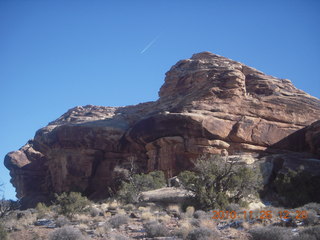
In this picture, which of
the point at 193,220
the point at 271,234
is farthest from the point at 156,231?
the point at 271,234

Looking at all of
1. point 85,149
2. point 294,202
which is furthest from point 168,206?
point 85,149

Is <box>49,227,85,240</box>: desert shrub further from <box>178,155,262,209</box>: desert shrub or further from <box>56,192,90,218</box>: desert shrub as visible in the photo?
<box>178,155,262,209</box>: desert shrub

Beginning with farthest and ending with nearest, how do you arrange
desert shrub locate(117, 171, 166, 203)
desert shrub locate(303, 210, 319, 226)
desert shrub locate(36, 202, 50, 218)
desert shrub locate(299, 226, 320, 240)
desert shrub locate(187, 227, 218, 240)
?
desert shrub locate(117, 171, 166, 203) < desert shrub locate(36, 202, 50, 218) < desert shrub locate(303, 210, 319, 226) < desert shrub locate(187, 227, 218, 240) < desert shrub locate(299, 226, 320, 240)

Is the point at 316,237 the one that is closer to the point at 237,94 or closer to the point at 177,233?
the point at 177,233

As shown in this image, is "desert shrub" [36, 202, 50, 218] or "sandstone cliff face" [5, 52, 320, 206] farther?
"sandstone cliff face" [5, 52, 320, 206]

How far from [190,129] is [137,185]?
9.46 metres

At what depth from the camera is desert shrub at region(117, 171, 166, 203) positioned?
868 inches

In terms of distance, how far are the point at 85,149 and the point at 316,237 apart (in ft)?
124

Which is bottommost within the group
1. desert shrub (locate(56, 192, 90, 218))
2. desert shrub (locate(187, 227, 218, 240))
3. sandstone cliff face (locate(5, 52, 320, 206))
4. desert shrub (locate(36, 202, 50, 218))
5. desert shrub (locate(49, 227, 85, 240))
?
desert shrub (locate(36, 202, 50, 218))

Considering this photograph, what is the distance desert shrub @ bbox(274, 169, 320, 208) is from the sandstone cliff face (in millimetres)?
7450

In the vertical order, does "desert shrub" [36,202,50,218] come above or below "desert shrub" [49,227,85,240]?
below

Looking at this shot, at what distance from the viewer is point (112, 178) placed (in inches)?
1529

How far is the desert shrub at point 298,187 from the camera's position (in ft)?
62.8
